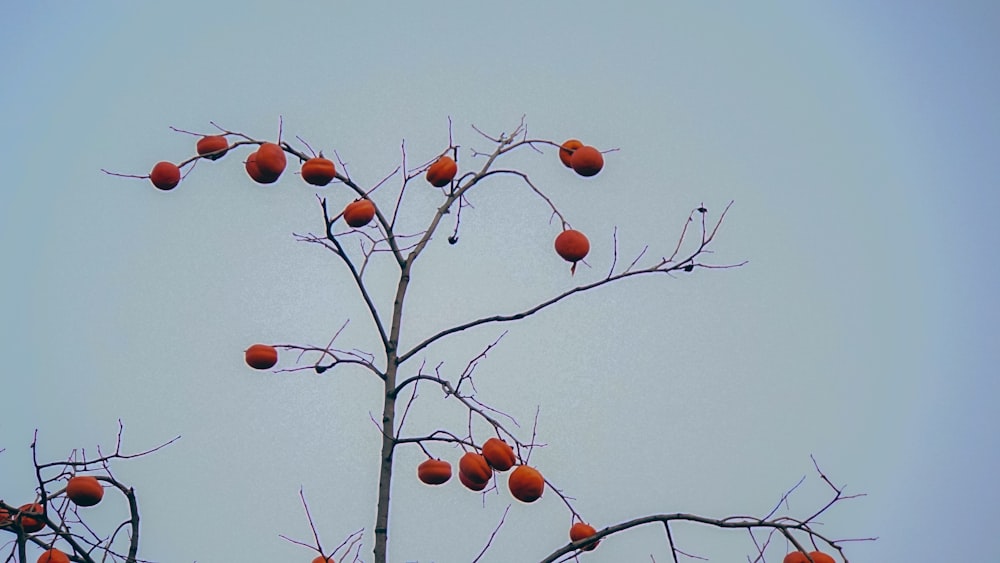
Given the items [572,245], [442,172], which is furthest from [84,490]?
[572,245]

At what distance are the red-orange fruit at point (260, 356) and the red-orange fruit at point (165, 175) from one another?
634 millimetres

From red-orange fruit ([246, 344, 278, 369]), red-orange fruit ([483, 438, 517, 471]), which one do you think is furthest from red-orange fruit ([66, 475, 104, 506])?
red-orange fruit ([483, 438, 517, 471])

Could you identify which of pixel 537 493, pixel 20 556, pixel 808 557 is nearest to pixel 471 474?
pixel 537 493

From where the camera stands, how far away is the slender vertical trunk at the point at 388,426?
288cm

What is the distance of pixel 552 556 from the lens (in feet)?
9.30

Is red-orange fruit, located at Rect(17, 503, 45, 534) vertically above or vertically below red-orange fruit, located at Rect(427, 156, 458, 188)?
below

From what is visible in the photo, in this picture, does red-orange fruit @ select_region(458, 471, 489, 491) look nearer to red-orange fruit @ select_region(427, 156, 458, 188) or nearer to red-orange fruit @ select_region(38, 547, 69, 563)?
red-orange fruit @ select_region(427, 156, 458, 188)

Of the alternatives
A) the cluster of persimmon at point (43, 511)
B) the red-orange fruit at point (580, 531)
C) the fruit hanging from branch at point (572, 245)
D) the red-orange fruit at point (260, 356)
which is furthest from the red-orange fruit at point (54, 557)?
the fruit hanging from branch at point (572, 245)

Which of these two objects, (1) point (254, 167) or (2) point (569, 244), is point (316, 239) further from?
(2) point (569, 244)

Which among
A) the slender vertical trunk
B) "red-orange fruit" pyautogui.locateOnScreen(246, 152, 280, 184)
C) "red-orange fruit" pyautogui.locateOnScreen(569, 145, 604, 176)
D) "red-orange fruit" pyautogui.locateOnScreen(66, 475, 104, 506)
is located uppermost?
"red-orange fruit" pyautogui.locateOnScreen(569, 145, 604, 176)

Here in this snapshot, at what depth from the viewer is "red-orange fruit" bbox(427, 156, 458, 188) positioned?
11.5ft

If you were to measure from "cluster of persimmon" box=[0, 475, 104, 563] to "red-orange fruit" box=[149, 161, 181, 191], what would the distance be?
1005mm

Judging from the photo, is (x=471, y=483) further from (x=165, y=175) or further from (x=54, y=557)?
(x=165, y=175)

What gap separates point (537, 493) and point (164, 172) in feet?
5.48
